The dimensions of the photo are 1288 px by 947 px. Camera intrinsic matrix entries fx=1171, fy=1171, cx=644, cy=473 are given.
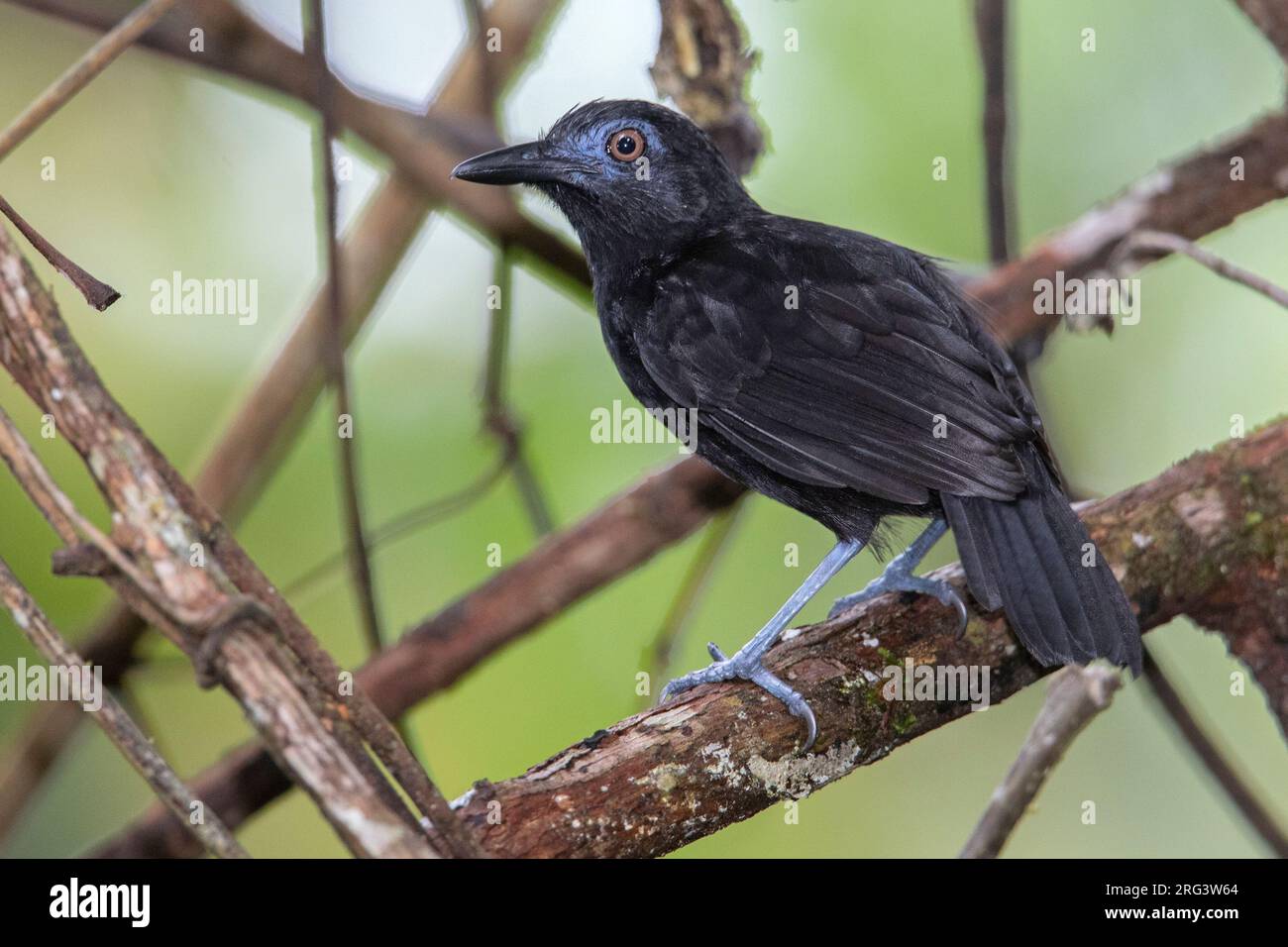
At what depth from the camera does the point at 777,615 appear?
275cm

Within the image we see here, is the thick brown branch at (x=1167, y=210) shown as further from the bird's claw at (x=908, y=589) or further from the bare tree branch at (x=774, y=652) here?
the bird's claw at (x=908, y=589)

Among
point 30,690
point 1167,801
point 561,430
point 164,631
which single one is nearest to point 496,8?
point 561,430

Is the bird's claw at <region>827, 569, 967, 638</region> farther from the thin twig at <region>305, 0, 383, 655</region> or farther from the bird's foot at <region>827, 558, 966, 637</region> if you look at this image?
the thin twig at <region>305, 0, 383, 655</region>

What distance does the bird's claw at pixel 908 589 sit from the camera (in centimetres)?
275

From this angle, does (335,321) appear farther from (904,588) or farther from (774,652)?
(904,588)

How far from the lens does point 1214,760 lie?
3.25m

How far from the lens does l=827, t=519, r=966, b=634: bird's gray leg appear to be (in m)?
2.77

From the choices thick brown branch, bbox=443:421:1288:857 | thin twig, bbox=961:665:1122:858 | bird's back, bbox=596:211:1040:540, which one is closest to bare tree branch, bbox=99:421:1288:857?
thick brown branch, bbox=443:421:1288:857

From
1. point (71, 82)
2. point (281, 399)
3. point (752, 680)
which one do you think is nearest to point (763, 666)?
point (752, 680)

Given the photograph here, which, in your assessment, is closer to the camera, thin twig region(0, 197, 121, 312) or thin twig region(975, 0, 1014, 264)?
thin twig region(0, 197, 121, 312)

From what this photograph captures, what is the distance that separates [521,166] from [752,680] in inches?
62.8

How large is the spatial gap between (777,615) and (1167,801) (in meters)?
1.66

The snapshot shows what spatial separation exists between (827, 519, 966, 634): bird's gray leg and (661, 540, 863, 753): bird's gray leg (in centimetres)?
10

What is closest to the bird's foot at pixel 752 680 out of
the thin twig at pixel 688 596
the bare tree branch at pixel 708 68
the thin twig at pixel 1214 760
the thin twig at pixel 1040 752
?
the thin twig at pixel 1040 752
